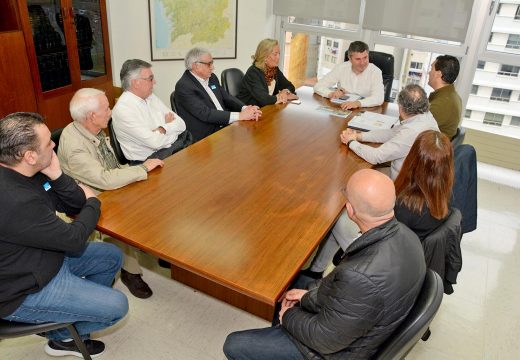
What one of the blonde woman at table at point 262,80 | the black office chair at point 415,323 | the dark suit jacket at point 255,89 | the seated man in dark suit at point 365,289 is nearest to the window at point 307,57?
the blonde woman at table at point 262,80

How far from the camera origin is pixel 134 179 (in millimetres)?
2057

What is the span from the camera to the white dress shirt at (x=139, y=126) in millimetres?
2523

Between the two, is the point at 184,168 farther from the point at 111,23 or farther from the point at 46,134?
the point at 111,23

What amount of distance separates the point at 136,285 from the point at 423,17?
4.25 metres

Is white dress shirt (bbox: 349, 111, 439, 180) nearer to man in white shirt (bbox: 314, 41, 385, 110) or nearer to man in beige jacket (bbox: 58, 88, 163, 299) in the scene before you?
man in white shirt (bbox: 314, 41, 385, 110)

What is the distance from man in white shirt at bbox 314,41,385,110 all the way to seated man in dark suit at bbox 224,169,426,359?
93.6 inches

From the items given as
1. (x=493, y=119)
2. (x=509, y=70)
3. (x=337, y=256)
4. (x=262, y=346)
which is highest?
(x=509, y=70)

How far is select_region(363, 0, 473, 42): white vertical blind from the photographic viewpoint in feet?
14.4

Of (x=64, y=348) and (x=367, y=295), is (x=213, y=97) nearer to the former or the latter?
(x=64, y=348)

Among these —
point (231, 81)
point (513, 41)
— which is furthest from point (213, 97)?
Result: point (513, 41)

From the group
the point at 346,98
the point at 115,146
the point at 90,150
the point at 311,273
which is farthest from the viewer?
the point at 346,98

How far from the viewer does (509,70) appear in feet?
14.4

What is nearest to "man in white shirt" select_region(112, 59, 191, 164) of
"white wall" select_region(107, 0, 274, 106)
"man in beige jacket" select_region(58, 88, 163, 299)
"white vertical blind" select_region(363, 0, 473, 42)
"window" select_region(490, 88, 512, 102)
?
"man in beige jacket" select_region(58, 88, 163, 299)

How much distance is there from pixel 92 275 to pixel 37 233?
64cm
